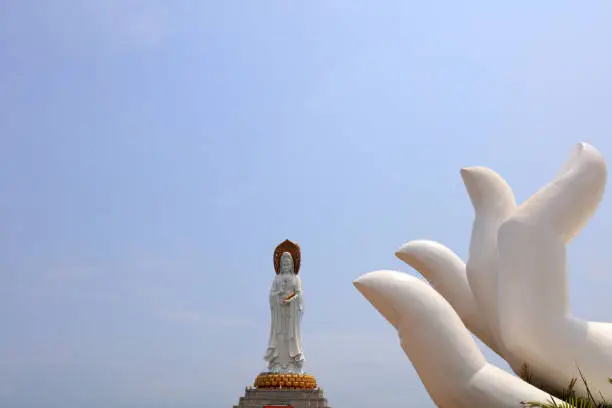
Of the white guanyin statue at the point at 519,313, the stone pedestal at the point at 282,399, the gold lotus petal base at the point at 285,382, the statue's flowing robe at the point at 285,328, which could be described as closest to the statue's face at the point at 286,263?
the statue's flowing robe at the point at 285,328

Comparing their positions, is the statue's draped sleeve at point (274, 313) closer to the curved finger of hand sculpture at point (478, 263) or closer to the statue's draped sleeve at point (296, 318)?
the statue's draped sleeve at point (296, 318)

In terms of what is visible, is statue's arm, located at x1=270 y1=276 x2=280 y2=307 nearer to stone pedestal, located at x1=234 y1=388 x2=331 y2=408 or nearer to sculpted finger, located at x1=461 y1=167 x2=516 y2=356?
stone pedestal, located at x1=234 y1=388 x2=331 y2=408

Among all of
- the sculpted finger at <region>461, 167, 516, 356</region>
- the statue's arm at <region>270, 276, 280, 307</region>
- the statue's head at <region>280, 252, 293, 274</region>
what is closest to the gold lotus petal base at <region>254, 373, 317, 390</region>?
the statue's arm at <region>270, 276, 280, 307</region>

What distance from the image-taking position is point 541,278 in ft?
27.7

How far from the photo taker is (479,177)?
9.56 metres

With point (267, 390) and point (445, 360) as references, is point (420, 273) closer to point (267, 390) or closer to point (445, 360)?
point (445, 360)

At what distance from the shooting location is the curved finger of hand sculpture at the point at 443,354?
7852 mm

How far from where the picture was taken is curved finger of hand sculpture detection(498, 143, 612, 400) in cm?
829

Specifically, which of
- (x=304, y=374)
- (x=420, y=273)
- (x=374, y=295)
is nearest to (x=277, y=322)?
(x=304, y=374)

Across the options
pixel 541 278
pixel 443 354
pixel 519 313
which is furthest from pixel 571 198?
pixel 443 354

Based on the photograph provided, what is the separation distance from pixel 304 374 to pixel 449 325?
45.1 ft

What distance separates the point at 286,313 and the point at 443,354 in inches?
567

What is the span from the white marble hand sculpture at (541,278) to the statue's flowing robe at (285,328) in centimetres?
1277

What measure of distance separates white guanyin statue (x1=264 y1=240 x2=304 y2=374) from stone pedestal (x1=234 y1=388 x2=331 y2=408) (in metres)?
0.93
